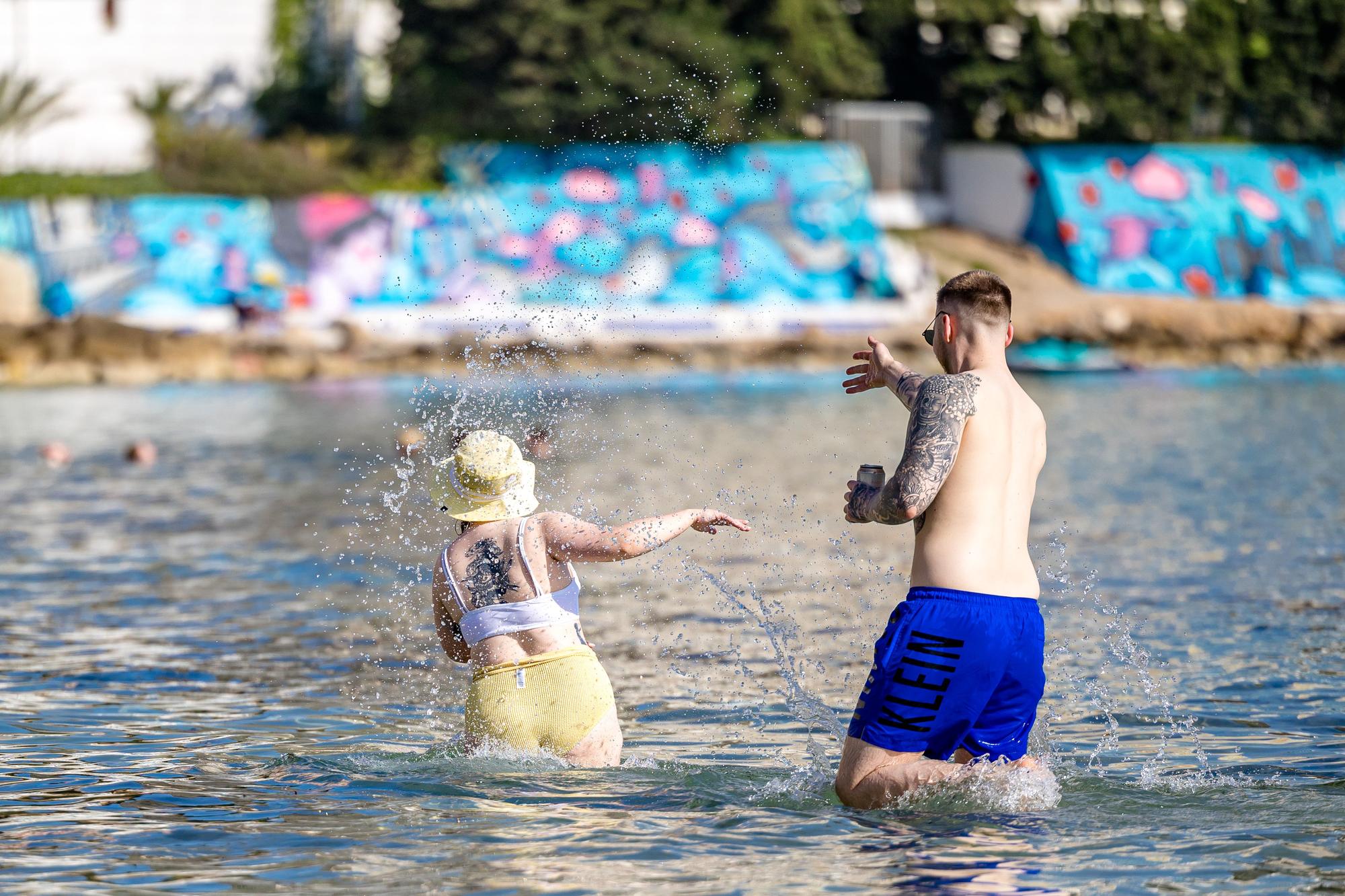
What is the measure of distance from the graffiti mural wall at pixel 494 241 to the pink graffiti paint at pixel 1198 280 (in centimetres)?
860

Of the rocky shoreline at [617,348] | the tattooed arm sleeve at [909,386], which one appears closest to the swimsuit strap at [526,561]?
the tattooed arm sleeve at [909,386]

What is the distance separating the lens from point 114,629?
1105 centimetres

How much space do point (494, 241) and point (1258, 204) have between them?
2155 cm

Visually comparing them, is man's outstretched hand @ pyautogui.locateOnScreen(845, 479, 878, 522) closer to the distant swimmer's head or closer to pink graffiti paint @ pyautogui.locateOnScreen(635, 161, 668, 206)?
the distant swimmer's head

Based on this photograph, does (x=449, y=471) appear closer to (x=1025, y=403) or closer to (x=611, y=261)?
(x=1025, y=403)

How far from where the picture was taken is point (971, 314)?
19.3 feet

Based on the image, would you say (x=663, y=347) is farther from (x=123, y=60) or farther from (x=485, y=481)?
(x=485, y=481)

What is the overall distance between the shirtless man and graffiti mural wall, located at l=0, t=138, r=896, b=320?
34.9m

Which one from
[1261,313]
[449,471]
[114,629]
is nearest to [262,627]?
[114,629]

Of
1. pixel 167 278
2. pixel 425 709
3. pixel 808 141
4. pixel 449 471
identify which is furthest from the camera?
pixel 808 141

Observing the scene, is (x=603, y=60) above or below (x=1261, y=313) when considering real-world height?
above

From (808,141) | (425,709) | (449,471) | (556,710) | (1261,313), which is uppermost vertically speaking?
(449,471)

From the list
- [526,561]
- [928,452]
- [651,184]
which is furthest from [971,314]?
[651,184]

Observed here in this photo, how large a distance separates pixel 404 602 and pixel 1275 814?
23.6 ft
